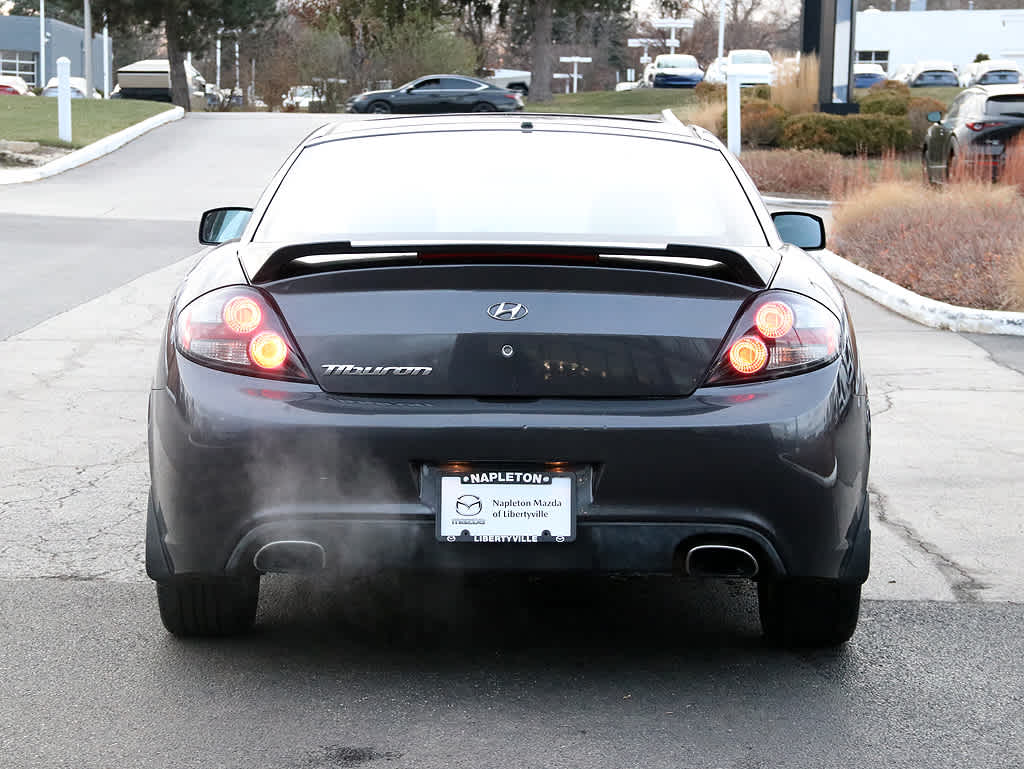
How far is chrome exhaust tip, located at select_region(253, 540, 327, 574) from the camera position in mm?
3895

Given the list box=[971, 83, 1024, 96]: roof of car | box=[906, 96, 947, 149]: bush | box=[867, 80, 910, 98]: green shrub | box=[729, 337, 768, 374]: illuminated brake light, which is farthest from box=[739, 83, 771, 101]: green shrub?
box=[729, 337, 768, 374]: illuminated brake light

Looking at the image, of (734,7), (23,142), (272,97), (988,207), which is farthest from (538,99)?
(734,7)

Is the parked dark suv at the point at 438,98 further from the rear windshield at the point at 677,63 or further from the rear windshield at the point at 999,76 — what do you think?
the rear windshield at the point at 999,76

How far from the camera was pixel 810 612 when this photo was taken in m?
4.37

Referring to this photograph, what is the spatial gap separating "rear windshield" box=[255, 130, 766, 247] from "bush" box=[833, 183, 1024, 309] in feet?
25.8

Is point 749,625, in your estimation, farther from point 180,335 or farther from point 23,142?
point 23,142

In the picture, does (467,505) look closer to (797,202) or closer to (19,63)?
(797,202)

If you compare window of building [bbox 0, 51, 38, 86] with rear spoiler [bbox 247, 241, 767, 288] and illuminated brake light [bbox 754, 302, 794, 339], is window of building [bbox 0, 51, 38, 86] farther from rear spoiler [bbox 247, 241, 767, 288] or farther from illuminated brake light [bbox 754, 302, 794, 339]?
illuminated brake light [bbox 754, 302, 794, 339]

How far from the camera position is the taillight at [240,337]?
393cm

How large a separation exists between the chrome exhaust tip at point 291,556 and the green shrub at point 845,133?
1029 inches

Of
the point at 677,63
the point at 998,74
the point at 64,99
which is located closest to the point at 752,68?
the point at 998,74

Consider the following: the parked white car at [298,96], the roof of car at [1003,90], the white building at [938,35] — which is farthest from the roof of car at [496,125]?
the white building at [938,35]

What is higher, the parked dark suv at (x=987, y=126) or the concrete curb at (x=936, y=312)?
the parked dark suv at (x=987, y=126)

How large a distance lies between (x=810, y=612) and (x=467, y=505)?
1.12m
